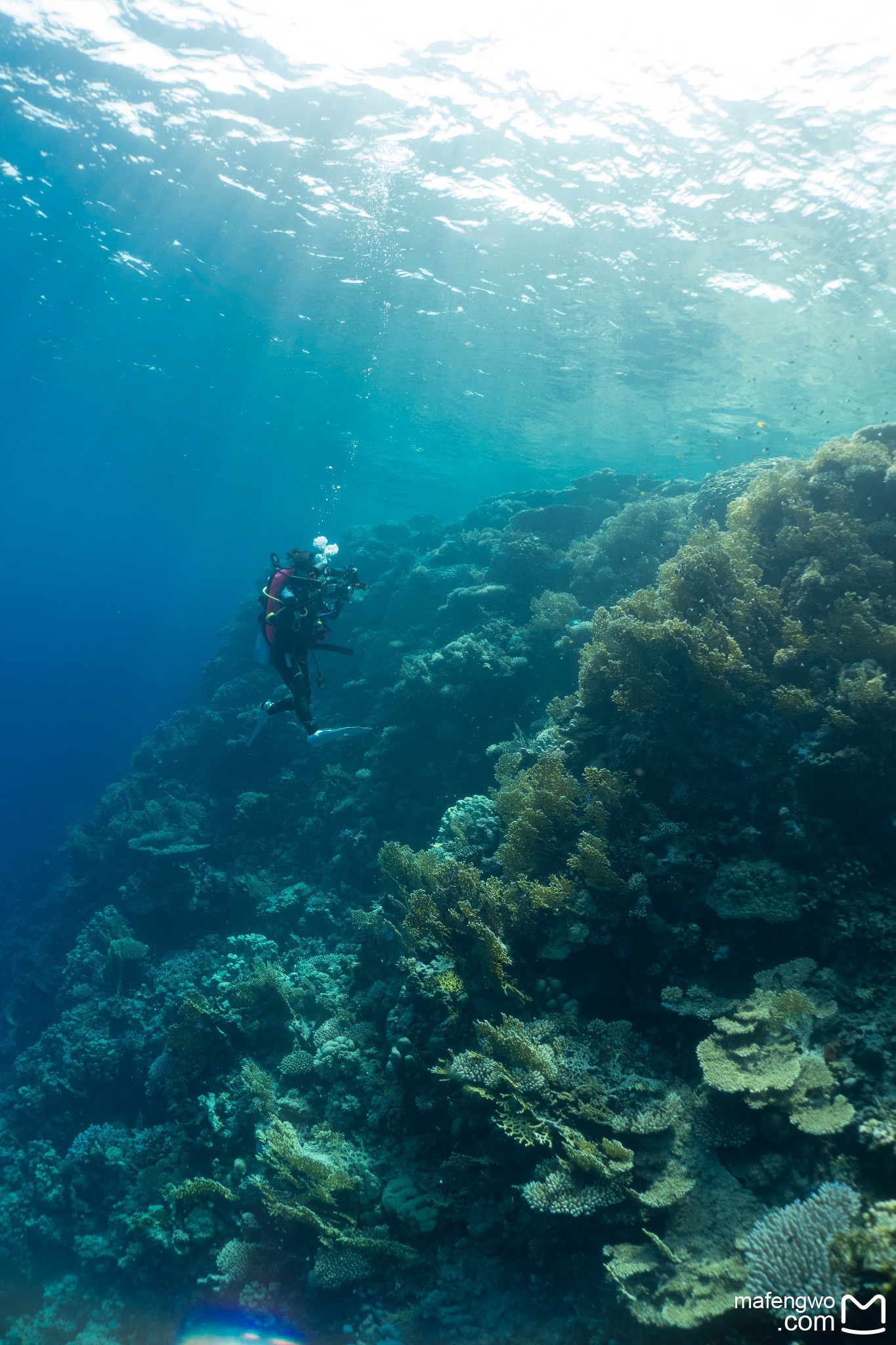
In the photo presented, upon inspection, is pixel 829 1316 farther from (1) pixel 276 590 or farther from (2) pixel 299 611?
(1) pixel 276 590

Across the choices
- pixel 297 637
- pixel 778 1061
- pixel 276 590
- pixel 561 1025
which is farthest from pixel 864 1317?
pixel 276 590

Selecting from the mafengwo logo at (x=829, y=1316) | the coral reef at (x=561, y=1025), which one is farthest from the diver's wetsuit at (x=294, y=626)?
the mafengwo logo at (x=829, y=1316)

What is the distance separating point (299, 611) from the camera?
866 centimetres

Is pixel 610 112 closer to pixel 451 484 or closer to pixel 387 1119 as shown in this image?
pixel 387 1119

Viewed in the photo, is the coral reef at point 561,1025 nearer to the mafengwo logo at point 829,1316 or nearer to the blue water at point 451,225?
the mafengwo logo at point 829,1316

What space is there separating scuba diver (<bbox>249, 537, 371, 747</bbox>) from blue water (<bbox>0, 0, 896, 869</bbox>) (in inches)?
410

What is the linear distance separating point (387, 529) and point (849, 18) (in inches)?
701

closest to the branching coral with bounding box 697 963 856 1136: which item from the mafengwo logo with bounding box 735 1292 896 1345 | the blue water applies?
the mafengwo logo with bounding box 735 1292 896 1345

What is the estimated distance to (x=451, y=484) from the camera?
168ft

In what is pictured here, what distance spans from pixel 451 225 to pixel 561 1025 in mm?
18845

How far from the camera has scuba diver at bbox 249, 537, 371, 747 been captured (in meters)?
8.77

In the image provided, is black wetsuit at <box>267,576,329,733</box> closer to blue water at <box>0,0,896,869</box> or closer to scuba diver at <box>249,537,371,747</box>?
scuba diver at <box>249,537,371,747</box>

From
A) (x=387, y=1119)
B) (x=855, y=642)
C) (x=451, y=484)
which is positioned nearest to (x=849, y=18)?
(x=855, y=642)

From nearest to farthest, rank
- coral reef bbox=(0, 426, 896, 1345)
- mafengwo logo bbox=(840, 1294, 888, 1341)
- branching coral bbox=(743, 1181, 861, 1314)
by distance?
mafengwo logo bbox=(840, 1294, 888, 1341), branching coral bbox=(743, 1181, 861, 1314), coral reef bbox=(0, 426, 896, 1345)
